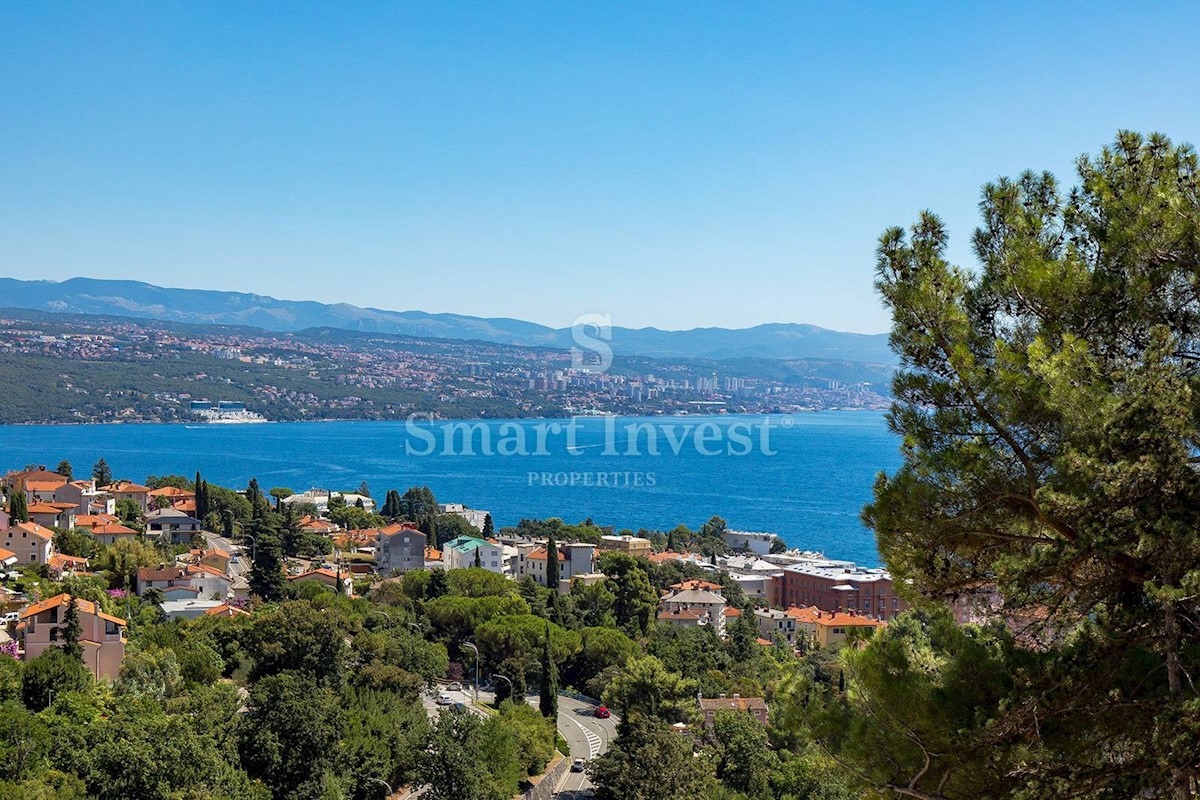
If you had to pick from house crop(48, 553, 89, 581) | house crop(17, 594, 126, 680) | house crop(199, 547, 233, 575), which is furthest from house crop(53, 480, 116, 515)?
house crop(17, 594, 126, 680)

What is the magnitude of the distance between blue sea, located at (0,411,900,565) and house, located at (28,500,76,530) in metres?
24.4

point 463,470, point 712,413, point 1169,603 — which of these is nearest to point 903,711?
point 1169,603

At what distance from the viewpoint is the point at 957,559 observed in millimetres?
3895

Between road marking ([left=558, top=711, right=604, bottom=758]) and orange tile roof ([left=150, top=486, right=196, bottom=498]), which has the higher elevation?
orange tile roof ([left=150, top=486, right=196, bottom=498])

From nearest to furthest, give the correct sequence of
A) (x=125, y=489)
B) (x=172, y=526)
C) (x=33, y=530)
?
(x=33, y=530) < (x=172, y=526) < (x=125, y=489)

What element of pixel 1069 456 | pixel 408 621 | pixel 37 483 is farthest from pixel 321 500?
pixel 1069 456

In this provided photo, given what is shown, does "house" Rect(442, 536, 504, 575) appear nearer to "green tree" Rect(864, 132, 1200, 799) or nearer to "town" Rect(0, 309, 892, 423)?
"green tree" Rect(864, 132, 1200, 799)

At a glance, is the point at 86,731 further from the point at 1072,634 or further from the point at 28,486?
the point at 28,486

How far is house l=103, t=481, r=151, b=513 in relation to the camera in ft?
105

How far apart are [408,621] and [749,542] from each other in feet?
86.2

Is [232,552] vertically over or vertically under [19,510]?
under

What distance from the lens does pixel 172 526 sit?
95.9ft

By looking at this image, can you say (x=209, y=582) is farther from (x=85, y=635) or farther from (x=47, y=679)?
(x=47, y=679)

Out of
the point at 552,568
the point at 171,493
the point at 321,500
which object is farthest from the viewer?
the point at 321,500
